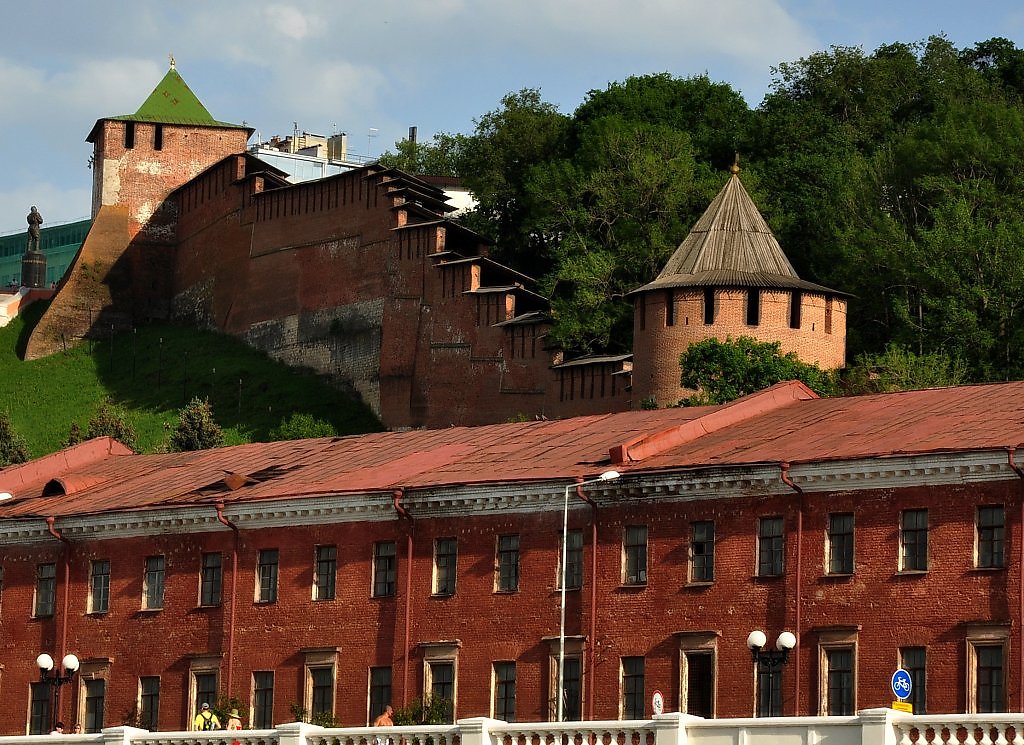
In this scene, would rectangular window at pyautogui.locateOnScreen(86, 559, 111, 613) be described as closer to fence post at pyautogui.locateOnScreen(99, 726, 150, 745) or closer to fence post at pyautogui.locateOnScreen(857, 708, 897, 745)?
fence post at pyautogui.locateOnScreen(99, 726, 150, 745)

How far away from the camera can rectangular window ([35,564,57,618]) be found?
55.2 metres

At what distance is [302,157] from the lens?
136m

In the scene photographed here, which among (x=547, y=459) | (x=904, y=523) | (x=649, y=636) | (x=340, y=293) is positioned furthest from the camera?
(x=340, y=293)

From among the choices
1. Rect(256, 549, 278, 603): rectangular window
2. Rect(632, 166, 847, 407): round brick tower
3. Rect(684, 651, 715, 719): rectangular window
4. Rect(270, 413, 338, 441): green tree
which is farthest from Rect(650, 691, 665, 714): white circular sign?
Rect(270, 413, 338, 441): green tree

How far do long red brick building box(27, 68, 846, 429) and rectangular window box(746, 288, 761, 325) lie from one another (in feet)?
0.12

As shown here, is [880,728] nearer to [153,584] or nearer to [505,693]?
[505,693]

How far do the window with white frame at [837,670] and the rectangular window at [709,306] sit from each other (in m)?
29.6

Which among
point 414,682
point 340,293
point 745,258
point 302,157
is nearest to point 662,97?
point 340,293

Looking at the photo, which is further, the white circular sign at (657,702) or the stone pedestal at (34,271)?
the stone pedestal at (34,271)

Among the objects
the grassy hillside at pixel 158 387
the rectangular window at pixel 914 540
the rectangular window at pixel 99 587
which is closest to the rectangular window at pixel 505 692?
the rectangular window at pixel 914 540

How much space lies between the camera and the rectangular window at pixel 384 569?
50.3m

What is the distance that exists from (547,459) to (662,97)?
4912 centimetres

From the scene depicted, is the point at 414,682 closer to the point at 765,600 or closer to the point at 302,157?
the point at 765,600

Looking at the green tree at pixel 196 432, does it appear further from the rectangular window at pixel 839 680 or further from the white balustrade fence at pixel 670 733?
the white balustrade fence at pixel 670 733
